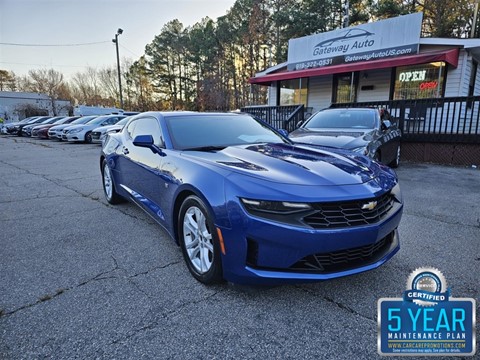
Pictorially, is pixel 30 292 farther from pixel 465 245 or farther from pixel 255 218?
pixel 465 245

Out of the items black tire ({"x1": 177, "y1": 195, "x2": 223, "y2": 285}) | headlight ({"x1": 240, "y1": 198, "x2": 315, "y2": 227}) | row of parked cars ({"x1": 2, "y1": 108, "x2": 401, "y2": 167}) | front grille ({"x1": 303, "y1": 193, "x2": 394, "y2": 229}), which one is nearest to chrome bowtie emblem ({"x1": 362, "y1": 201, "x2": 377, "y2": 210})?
front grille ({"x1": 303, "y1": 193, "x2": 394, "y2": 229})

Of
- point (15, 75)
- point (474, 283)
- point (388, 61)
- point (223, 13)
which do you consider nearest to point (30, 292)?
point (474, 283)

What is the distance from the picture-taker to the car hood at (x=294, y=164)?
2197 mm

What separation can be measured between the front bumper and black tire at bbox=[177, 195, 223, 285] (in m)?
0.13

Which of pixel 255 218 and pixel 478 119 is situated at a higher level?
pixel 478 119

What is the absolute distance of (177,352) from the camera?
176cm

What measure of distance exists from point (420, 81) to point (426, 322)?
12.7m

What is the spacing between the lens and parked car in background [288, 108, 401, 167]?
5.59 metres

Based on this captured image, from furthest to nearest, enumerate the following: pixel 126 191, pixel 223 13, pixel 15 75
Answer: pixel 15 75, pixel 223 13, pixel 126 191

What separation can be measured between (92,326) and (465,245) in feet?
11.4

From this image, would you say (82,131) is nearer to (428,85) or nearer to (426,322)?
(428,85)

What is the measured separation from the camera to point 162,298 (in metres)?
2.29

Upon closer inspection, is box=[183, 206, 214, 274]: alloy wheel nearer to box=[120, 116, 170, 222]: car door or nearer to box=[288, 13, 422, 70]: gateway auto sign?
box=[120, 116, 170, 222]: car door

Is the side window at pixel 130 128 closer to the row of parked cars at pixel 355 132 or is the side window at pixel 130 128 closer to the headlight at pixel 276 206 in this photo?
the row of parked cars at pixel 355 132
